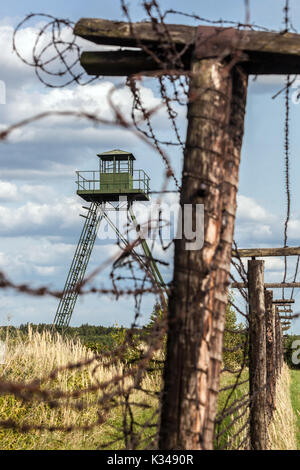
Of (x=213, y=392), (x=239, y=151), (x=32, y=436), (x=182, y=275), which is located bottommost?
(x=32, y=436)

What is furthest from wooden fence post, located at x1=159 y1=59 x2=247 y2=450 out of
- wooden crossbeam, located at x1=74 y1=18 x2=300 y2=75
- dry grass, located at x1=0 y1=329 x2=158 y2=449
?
dry grass, located at x1=0 y1=329 x2=158 y2=449

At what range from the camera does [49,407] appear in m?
9.06

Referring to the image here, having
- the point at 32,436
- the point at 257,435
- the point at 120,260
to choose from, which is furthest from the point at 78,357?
the point at 120,260

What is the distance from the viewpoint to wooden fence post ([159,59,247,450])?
276 cm

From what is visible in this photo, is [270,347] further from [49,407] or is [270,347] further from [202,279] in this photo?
[202,279]

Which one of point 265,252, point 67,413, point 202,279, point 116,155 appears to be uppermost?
point 116,155

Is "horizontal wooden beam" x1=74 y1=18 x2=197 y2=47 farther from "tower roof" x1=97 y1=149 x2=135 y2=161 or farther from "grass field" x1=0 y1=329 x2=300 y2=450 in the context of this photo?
"tower roof" x1=97 y1=149 x2=135 y2=161

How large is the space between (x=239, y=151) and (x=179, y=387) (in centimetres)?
137

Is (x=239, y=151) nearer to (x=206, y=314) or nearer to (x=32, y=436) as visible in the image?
(x=206, y=314)

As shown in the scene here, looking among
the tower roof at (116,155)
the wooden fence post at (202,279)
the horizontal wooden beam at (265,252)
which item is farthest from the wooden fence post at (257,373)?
the tower roof at (116,155)

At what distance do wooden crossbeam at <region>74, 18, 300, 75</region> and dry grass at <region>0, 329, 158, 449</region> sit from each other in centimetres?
466

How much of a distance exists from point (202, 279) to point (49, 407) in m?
7.11

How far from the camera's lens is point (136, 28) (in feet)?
10.1

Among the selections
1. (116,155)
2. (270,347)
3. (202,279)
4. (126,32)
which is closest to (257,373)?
(202,279)
